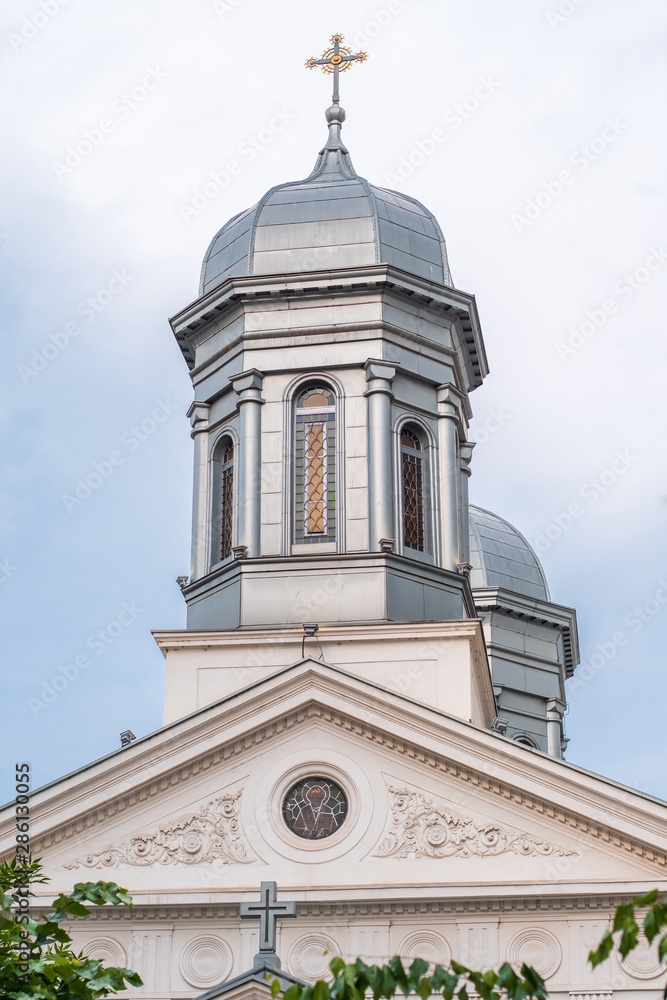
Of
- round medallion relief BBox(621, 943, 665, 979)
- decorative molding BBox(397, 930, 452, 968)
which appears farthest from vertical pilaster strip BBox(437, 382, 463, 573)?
round medallion relief BBox(621, 943, 665, 979)

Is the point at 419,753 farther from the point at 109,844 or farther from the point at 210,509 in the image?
the point at 210,509

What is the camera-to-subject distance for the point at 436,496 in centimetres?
2561

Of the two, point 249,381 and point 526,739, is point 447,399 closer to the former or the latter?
point 249,381

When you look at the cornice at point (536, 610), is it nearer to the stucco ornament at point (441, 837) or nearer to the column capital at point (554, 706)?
the column capital at point (554, 706)

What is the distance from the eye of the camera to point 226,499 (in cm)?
2620

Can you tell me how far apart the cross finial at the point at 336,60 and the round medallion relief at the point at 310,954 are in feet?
51.1

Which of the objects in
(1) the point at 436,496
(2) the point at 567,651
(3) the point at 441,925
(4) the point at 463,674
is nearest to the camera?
(3) the point at 441,925

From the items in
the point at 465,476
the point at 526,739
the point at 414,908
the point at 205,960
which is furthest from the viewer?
the point at 526,739

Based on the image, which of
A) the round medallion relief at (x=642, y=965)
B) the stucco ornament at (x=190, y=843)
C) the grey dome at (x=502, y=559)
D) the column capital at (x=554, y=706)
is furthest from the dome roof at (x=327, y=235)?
the column capital at (x=554, y=706)

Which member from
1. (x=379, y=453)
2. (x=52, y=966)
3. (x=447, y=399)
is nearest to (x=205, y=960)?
(x=379, y=453)

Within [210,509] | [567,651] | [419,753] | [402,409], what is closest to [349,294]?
[402,409]

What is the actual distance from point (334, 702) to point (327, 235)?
27.7ft

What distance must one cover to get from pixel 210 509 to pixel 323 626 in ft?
11.0

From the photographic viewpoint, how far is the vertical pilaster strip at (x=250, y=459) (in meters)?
24.9
